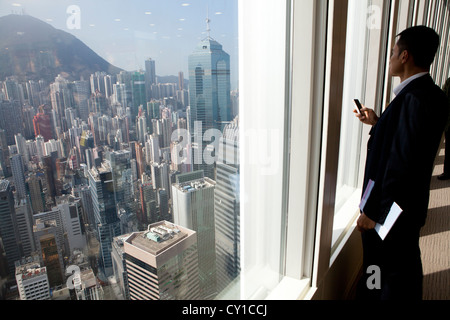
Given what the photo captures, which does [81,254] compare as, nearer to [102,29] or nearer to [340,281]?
[102,29]

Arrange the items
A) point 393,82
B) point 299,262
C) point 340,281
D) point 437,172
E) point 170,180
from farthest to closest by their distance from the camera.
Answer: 1. point 437,172
2. point 393,82
3. point 340,281
4. point 299,262
5. point 170,180

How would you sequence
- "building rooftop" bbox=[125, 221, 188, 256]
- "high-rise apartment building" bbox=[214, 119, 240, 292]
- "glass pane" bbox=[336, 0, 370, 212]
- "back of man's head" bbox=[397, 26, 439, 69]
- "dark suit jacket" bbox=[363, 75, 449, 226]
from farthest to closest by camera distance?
"glass pane" bbox=[336, 0, 370, 212] < "back of man's head" bbox=[397, 26, 439, 69] < "dark suit jacket" bbox=[363, 75, 449, 226] < "high-rise apartment building" bbox=[214, 119, 240, 292] < "building rooftop" bbox=[125, 221, 188, 256]

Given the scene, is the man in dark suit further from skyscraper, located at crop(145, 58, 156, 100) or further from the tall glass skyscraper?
skyscraper, located at crop(145, 58, 156, 100)

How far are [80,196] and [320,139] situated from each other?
3.07 feet

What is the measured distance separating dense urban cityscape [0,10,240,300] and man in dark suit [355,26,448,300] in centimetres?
76

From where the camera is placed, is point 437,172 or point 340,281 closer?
point 340,281

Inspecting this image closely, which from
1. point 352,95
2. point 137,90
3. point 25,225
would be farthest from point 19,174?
point 352,95

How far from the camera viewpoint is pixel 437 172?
14.6 ft

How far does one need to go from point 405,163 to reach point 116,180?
45.9 inches

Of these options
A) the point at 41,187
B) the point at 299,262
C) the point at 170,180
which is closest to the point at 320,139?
the point at 299,262

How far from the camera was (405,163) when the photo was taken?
1.23 meters

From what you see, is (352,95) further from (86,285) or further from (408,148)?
(86,285)

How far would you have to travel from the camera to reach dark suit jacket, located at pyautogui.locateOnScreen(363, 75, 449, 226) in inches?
47.8

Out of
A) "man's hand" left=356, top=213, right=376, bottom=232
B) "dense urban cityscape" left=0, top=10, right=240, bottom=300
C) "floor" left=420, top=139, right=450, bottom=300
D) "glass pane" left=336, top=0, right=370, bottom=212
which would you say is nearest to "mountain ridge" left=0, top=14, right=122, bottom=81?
"dense urban cityscape" left=0, top=10, right=240, bottom=300
